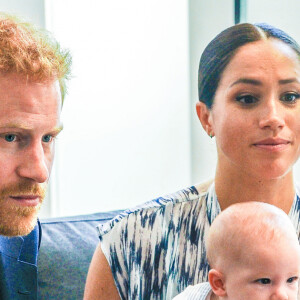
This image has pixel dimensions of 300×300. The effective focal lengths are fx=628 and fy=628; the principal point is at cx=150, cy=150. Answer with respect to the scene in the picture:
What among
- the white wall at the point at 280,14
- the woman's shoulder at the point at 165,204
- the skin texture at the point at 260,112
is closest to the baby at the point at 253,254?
the skin texture at the point at 260,112

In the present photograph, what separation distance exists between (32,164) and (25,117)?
0.12 m

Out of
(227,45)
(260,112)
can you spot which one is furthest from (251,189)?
(227,45)

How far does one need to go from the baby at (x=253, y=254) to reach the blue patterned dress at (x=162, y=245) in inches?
7.5

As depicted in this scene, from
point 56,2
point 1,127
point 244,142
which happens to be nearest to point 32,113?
point 1,127

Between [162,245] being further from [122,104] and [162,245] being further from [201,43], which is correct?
[201,43]

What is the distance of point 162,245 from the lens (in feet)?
6.14

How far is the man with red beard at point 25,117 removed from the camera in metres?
1.57

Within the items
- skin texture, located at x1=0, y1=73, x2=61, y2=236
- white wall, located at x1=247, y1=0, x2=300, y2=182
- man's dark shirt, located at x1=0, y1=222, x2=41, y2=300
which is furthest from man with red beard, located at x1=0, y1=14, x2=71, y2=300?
white wall, located at x1=247, y1=0, x2=300, y2=182

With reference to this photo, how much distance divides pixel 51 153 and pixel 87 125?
165cm

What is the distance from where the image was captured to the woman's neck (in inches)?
68.2

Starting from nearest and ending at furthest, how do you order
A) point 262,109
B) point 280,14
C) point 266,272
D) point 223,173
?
1. point 266,272
2. point 262,109
3. point 223,173
4. point 280,14

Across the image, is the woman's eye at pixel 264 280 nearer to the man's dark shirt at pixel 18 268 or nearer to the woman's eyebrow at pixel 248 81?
the woman's eyebrow at pixel 248 81

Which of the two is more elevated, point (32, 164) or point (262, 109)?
point (262, 109)

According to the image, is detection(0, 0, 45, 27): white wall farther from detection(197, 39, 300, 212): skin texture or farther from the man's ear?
detection(197, 39, 300, 212): skin texture
